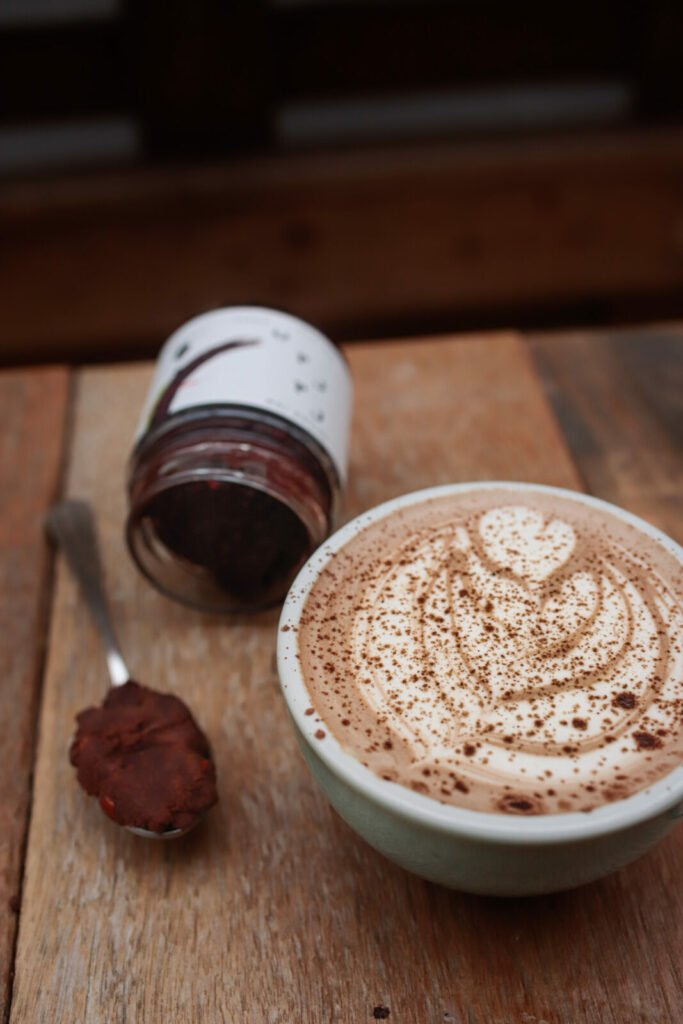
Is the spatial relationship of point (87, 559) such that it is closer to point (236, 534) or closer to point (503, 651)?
point (236, 534)

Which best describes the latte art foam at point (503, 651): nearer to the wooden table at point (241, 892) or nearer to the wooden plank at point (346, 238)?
the wooden table at point (241, 892)

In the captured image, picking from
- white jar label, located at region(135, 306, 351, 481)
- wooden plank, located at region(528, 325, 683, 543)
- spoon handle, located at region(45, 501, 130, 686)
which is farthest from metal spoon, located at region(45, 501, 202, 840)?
wooden plank, located at region(528, 325, 683, 543)

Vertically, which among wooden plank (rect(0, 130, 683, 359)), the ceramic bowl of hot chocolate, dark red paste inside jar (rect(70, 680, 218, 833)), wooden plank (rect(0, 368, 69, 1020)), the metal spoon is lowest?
wooden plank (rect(0, 130, 683, 359))

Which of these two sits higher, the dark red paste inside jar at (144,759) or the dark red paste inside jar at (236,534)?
the dark red paste inside jar at (236,534)

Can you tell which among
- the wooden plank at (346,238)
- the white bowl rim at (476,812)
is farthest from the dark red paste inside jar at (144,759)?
the wooden plank at (346,238)

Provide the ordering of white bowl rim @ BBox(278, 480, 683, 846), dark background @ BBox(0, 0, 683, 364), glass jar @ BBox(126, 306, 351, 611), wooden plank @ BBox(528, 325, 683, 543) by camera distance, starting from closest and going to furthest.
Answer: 1. white bowl rim @ BBox(278, 480, 683, 846)
2. glass jar @ BBox(126, 306, 351, 611)
3. wooden plank @ BBox(528, 325, 683, 543)
4. dark background @ BBox(0, 0, 683, 364)

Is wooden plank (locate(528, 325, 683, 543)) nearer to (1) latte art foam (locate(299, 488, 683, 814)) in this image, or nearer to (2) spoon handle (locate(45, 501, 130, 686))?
(1) latte art foam (locate(299, 488, 683, 814))
